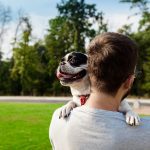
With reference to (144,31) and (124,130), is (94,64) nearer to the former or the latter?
(124,130)

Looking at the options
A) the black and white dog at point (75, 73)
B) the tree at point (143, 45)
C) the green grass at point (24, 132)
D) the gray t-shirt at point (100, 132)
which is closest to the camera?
the gray t-shirt at point (100, 132)

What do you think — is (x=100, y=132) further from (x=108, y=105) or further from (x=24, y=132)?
(x=24, y=132)

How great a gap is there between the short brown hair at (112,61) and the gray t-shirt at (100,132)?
117 millimetres

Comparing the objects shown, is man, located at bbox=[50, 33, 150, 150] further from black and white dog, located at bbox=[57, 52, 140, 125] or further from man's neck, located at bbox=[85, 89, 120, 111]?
black and white dog, located at bbox=[57, 52, 140, 125]

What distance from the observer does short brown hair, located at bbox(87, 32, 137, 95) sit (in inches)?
88.6

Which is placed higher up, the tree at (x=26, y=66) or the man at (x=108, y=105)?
the tree at (x=26, y=66)

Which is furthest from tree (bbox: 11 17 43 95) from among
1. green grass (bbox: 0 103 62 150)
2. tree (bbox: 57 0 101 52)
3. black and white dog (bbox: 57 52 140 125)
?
black and white dog (bbox: 57 52 140 125)

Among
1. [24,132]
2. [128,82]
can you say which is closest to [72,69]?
[128,82]

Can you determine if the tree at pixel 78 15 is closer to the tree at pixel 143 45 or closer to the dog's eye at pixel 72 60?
the tree at pixel 143 45

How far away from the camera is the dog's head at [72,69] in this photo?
3.78 meters

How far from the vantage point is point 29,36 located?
49.4 m

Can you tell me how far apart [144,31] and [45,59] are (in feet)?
30.1

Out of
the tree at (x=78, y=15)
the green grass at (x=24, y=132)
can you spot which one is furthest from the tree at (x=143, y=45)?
the green grass at (x=24, y=132)

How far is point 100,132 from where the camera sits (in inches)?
90.0
